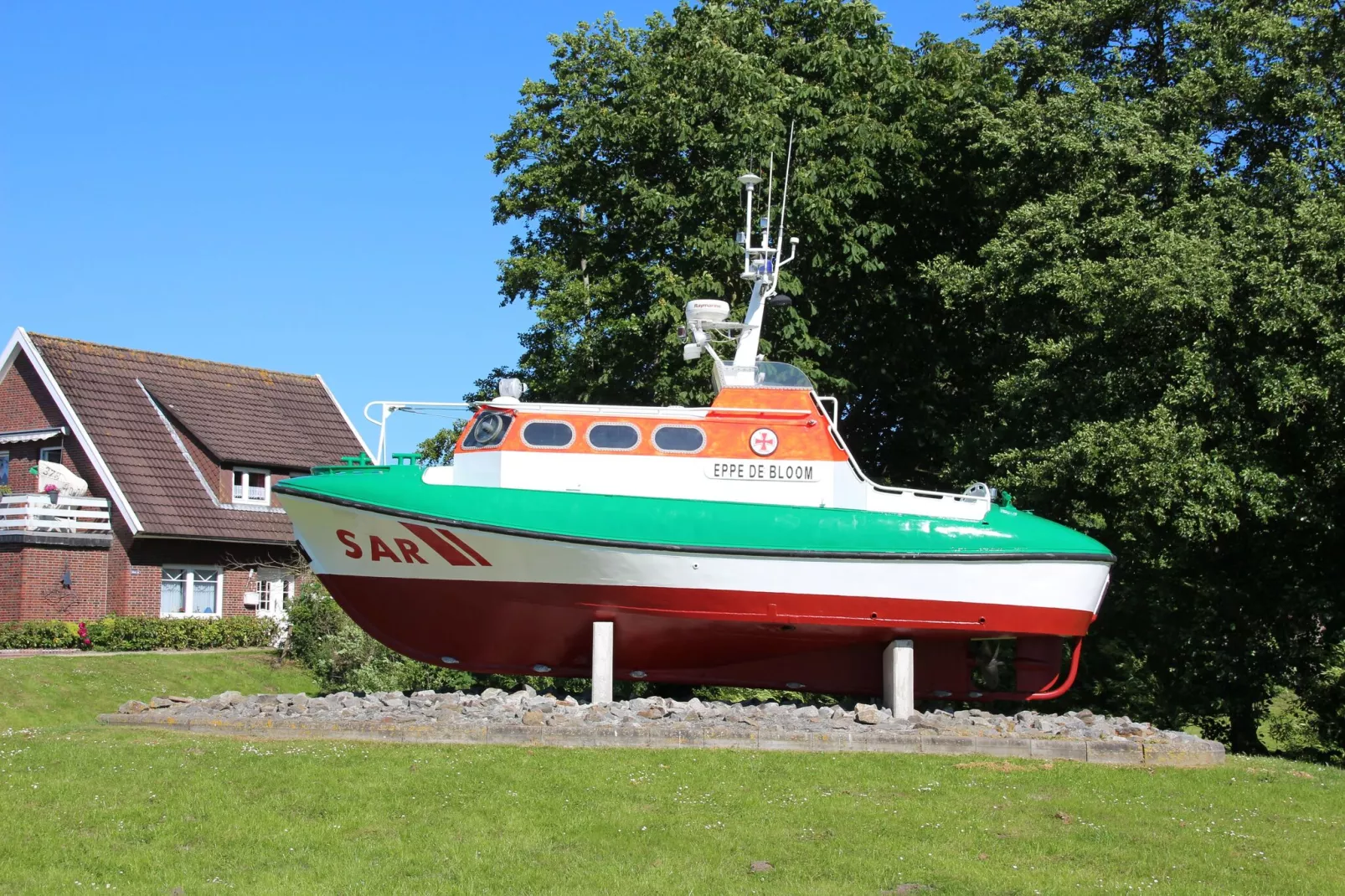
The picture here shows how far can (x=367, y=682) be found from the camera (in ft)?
76.5

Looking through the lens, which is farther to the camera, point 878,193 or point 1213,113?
point 878,193

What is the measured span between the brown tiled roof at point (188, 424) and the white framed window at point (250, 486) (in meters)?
0.40

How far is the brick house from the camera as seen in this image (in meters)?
32.2

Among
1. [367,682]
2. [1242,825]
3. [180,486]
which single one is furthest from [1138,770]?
[180,486]

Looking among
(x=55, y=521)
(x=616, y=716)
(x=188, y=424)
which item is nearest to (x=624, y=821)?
(x=616, y=716)

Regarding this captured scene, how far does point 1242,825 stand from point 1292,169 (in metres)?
12.7

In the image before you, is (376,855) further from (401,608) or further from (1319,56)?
(1319,56)

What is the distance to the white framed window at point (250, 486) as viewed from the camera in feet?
117

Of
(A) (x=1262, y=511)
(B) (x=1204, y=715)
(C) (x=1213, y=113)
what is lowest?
(B) (x=1204, y=715)

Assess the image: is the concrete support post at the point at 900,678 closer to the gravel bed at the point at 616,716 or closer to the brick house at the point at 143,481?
the gravel bed at the point at 616,716

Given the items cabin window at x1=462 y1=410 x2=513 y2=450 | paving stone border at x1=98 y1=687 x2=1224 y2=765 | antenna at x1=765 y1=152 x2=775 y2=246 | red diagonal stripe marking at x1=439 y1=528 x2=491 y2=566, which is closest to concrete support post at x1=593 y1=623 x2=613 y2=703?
paving stone border at x1=98 y1=687 x2=1224 y2=765

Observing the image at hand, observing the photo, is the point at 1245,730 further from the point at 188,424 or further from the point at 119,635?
the point at 188,424

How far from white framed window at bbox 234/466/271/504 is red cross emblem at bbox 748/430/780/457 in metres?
21.5

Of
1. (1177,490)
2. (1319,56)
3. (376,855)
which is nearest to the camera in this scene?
(376,855)
